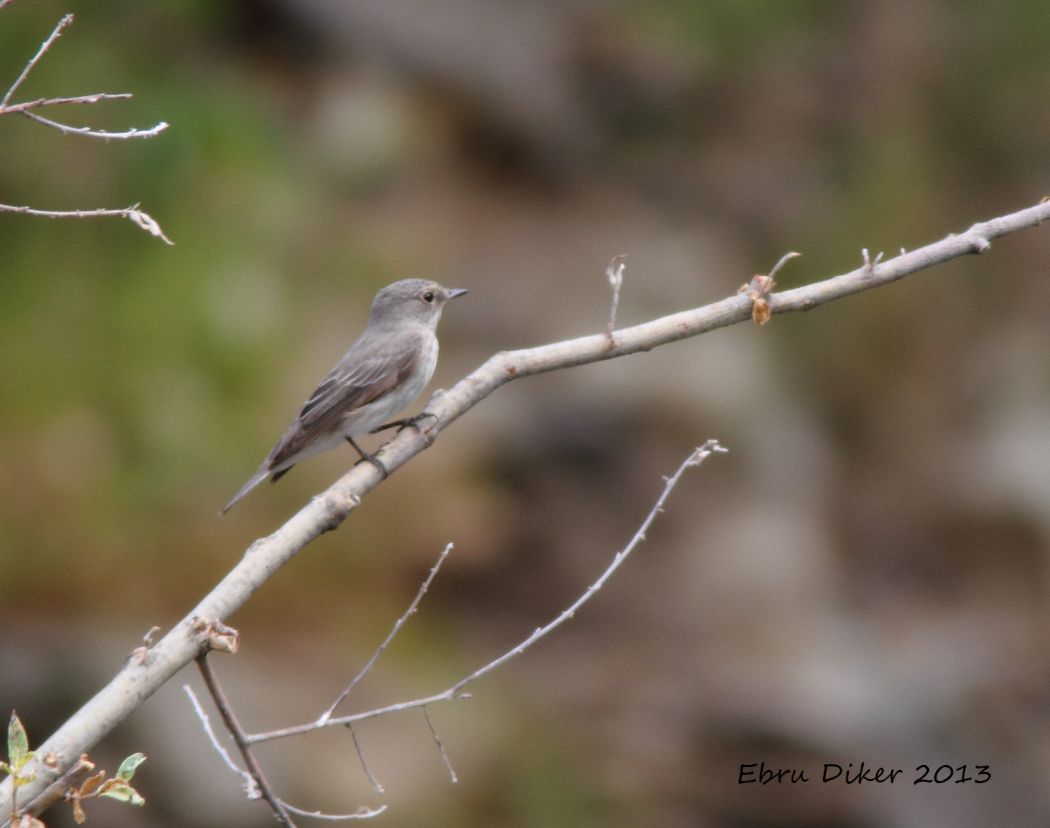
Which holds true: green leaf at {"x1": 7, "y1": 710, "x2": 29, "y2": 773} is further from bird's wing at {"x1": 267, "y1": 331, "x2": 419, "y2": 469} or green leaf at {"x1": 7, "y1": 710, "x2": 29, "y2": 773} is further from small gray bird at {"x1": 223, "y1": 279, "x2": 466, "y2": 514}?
bird's wing at {"x1": 267, "y1": 331, "x2": 419, "y2": 469}

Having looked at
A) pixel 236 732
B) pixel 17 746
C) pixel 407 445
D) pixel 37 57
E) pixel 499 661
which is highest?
pixel 407 445

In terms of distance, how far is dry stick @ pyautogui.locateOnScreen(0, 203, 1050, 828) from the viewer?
314cm

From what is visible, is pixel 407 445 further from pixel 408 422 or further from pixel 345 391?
pixel 345 391

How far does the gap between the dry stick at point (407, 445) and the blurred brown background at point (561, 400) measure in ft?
12.8

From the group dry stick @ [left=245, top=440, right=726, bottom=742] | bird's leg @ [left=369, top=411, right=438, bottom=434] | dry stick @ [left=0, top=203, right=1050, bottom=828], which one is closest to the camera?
dry stick @ [left=0, top=203, right=1050, bottom=828]

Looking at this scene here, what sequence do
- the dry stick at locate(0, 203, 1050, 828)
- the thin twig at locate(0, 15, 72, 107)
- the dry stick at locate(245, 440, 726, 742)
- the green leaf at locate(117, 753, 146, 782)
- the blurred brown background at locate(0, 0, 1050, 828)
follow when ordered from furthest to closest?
the blurred brown background at locate(0, 0, 1050, 828) → the dry stick at locate(245, 440, 726, 742) → the dry stick at locate(0, 203, 1050, 828) → the green leaf at locate(117, 753, 146, 782) → the thin twig at locate(0, 15, 72, 107)

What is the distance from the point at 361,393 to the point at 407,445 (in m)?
1.62

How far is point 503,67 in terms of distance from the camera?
13930mm

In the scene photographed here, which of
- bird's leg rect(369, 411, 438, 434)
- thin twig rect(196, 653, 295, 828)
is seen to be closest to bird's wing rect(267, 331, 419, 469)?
bird's leg rect(369, 411, 438, 434)

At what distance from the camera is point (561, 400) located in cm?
1147

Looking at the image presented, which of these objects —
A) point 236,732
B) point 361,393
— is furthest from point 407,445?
point 361,393

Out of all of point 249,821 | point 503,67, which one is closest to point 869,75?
point 503,67

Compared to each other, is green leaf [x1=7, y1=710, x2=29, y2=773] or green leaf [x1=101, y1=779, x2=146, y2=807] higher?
green leaf [x1=101, y1=779, x2=146, y2=807]

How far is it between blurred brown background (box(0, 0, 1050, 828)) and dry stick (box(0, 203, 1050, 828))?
3.91 meters
